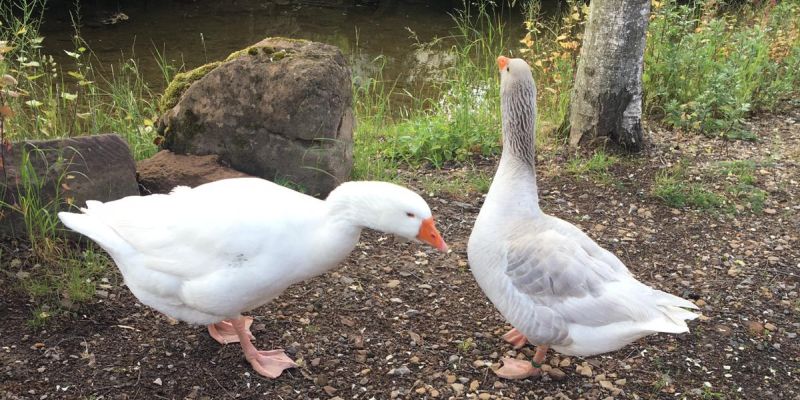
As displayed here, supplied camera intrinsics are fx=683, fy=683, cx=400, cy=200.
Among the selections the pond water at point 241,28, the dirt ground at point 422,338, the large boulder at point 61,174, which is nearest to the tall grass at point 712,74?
the dirt ground at point 422,338

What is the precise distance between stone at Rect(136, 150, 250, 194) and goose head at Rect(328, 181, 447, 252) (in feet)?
5.99

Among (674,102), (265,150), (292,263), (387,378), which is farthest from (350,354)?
(674,102)

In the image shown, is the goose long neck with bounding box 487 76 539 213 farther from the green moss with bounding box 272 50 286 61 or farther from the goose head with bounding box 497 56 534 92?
the green moss with bounding box 272 50 286 61

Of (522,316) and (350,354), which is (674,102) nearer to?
(522,316)

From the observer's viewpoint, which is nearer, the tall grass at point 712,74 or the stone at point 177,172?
the stone at point 177,172

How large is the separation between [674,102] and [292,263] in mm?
4628

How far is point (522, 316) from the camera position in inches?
129

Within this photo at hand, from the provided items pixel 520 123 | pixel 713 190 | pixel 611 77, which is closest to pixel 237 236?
pixel 520 123

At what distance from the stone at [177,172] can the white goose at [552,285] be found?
6.39ft

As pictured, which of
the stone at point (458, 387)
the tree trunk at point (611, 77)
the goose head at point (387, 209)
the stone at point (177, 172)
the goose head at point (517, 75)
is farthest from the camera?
the tree trunk at point (611, 77)

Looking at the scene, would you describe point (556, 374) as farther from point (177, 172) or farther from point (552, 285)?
point (177, 172)

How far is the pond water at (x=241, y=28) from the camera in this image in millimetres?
11016

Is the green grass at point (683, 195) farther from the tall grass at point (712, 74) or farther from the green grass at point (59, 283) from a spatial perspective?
the green grass at point (59, 283)

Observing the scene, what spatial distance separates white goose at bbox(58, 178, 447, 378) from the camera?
2.95 meters
